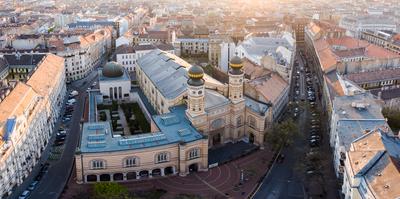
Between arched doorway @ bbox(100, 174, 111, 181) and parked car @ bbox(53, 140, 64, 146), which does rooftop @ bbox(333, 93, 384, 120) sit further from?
parked car @ bbox(53, 140, 64, 146)

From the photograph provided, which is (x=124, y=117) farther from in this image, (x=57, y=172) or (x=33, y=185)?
(x=33, y=185)

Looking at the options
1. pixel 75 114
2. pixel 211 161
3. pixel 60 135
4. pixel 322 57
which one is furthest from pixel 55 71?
pixel 322 57

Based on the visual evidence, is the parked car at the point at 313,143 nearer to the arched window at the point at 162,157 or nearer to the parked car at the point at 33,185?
the arched window at the point at 162,157

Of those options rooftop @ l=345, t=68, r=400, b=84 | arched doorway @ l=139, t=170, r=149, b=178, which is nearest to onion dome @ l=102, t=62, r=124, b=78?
arched doorway @ l=139, t=170, r=149, b=178

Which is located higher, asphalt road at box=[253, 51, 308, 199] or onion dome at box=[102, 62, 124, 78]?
onion dome at box=[102, 62, 124, 78]

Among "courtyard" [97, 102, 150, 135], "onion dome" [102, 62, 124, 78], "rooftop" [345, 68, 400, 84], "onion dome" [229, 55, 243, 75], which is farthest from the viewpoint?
"onion dome" [102, 62, 124, 78]

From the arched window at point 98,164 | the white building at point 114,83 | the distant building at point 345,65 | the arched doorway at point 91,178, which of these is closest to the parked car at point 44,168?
the arched doorway at point 91,178

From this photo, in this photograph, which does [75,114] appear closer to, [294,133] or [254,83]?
[254,83]
